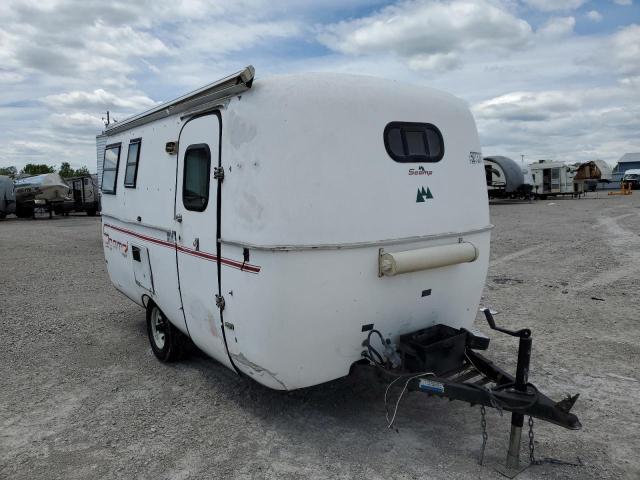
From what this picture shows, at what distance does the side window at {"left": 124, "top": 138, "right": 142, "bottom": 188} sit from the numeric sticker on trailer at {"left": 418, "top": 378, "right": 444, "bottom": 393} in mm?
3824

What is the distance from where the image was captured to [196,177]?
14.3ft

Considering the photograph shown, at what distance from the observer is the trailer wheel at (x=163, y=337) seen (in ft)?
18.0

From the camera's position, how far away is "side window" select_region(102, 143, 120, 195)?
646cm

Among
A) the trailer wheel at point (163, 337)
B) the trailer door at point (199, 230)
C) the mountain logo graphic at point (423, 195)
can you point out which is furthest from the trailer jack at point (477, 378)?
the trailer wheel at point (163, 337)

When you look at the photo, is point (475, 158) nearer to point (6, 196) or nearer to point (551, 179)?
point (6, 196)

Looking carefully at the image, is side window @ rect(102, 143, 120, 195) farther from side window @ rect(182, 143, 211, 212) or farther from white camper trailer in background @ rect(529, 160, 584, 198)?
white camper trailer in background @ rect(529, 160, 584, 198)

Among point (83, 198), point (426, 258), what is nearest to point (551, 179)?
point (83, 198)

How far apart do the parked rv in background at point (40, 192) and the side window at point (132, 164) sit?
25.2 meters

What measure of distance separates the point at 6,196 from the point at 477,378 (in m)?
30.0

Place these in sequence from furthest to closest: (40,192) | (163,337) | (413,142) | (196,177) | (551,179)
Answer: (551,179) → (40,192) → (163,337) → (196,177) → (413,142)

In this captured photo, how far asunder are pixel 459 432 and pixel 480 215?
1.79 metres

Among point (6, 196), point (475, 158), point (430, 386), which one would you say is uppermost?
point (6, 196)

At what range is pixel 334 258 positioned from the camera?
11.9ft

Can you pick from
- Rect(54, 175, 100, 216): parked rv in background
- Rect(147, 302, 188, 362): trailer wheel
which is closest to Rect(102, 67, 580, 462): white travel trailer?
Rect(147, 302, 188, 362): trailer wheel
